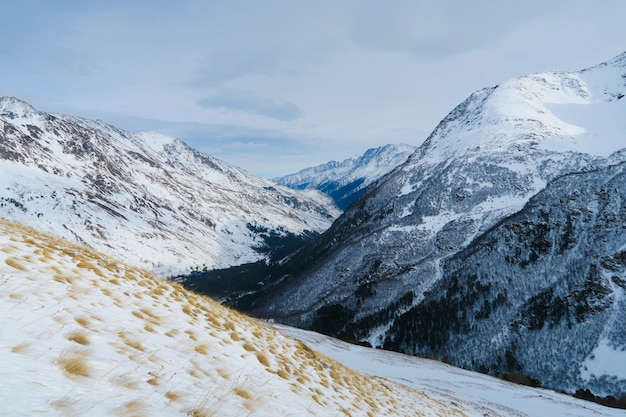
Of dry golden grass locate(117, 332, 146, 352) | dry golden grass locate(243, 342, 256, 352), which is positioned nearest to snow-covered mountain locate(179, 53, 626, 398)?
dry golden grass locate(243, 342, 256, 352)

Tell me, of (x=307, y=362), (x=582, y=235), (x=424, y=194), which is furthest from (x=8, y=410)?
(x=424, y=194)

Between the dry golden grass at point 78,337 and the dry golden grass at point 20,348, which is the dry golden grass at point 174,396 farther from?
the dry golden grass at point 20,348

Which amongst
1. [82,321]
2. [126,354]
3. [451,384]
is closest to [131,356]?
[126,354]

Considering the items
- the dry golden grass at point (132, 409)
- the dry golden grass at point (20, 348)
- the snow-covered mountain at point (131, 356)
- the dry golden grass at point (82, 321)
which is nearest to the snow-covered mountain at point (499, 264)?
the snow-covered mountain at point (131, 356)

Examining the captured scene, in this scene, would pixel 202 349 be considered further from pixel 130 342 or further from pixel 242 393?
pixel 130 342

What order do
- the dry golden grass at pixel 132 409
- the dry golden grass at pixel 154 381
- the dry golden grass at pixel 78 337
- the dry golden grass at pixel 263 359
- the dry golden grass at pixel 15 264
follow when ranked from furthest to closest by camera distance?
1. the dry golden grass at pixel 263 359
2. the dry golden grass at pixel 15 264
3. the dry golden grass at pixel 78 337
4. the dry golden grass at pixel 154 381
5. the dry golden grass at pixel 132 409

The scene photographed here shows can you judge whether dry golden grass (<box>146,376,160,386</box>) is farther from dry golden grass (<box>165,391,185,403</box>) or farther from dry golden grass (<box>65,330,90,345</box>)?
dry golden grass (<box>65,330,90,345</box>)

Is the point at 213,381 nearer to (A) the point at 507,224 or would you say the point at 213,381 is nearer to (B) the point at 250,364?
(B) the point at 250,364
